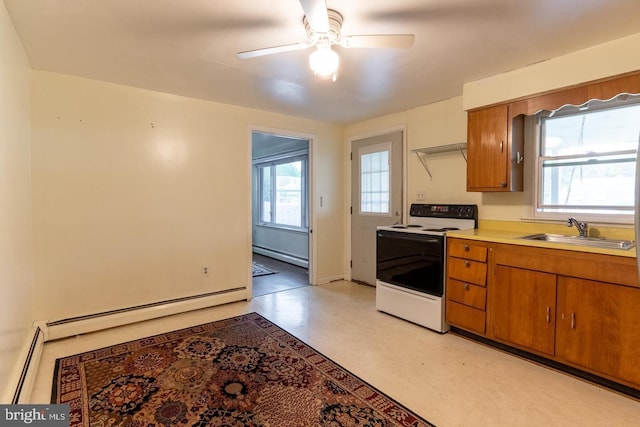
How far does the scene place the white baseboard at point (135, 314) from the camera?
2.84 m

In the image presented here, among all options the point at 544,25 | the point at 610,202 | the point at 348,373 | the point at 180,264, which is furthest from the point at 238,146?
the point at 610,202

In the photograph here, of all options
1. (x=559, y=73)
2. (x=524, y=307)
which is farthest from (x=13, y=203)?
(x=559, y=73)

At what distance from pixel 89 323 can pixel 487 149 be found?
3.91m

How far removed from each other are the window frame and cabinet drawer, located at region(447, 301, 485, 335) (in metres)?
3.23

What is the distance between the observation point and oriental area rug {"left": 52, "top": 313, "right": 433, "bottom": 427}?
180 centimetres

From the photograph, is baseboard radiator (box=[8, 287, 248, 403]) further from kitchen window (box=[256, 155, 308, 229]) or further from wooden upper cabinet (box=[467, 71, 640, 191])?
wooden upper cabinet (box=[467, 71, 640, 191])

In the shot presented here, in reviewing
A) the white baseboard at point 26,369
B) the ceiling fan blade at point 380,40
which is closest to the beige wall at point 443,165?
the ceiling fan blade at point 380,40

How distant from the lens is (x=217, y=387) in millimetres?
2096

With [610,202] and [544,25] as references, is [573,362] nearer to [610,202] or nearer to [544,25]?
[610,202]

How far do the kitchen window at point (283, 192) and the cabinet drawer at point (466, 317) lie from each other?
3.39 metres

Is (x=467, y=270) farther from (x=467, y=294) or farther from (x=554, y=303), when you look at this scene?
(x=554, y=303)

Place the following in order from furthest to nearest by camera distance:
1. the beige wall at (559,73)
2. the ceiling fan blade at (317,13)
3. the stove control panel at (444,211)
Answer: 1. the stove control panel at (444,211)
2. the beige wall at (559,73)
3. the ceiling fan blade at (317,13)

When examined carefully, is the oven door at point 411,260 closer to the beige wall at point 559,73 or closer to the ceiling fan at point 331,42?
the beige wall at point 559,73

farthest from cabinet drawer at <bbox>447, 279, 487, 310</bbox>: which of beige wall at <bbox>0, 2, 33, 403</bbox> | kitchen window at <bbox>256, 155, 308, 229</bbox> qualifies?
kitchen window at <bbox>256, 155, 308, 229</bbox>
